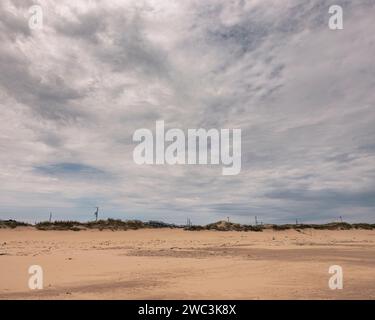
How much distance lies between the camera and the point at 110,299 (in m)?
8.85

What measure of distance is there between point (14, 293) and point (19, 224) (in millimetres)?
39585

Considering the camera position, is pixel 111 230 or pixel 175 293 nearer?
pixel 175 293

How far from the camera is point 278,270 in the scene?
13.8m

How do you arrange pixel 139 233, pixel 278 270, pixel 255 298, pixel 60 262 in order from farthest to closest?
pixel 139 233 < pixel 60 262 < pixel 278 270 < pixel 255 298

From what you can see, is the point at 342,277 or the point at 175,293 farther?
the point at 342,277

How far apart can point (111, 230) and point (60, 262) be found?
1207 inches
